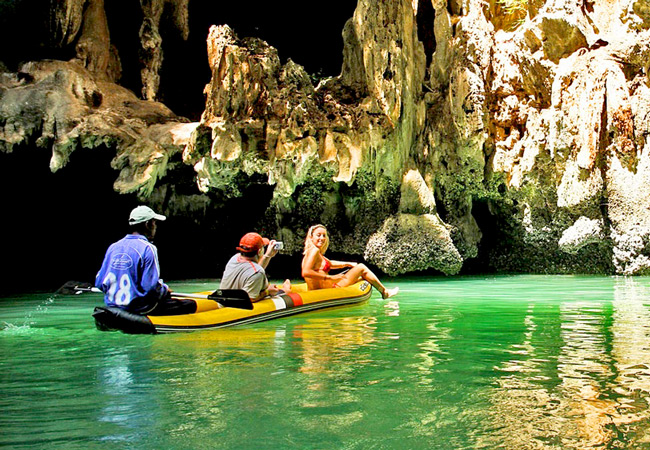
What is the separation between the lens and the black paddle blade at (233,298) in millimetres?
6723

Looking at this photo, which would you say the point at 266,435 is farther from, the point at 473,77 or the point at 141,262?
the point at 473,77

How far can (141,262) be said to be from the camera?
5617mm

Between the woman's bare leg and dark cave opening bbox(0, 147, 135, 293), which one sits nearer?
the woman's bare leg

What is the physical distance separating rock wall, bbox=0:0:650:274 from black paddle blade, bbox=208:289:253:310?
6.00 metres

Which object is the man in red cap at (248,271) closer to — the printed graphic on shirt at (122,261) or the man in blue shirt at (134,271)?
the man in blue shirt at (134,271)

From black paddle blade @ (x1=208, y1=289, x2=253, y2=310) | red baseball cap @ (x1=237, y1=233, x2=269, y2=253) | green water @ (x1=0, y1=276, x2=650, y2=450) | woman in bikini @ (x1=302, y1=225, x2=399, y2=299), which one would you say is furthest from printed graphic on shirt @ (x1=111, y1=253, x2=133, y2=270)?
woman in bikini @ (x1=302, y1=225, x2=399, y2=299)

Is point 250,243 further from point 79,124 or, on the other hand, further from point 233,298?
point 79,124

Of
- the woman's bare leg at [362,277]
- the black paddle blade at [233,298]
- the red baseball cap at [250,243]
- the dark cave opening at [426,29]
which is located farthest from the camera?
the dark cave opening at [426,29]

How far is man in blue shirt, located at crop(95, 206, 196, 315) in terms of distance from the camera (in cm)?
560

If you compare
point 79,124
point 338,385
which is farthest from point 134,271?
point 79,124

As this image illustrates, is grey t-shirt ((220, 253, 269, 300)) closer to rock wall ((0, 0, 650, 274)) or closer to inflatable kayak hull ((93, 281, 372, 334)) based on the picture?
inflatable kayak hull ((93, 281, 372, 334))

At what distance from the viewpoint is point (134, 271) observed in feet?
18.6

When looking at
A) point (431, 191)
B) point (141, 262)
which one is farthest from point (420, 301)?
point (431, 191)

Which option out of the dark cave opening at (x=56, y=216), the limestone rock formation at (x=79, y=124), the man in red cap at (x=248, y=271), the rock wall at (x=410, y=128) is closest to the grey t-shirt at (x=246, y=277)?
the man in red cap at (x=248, y=271)
